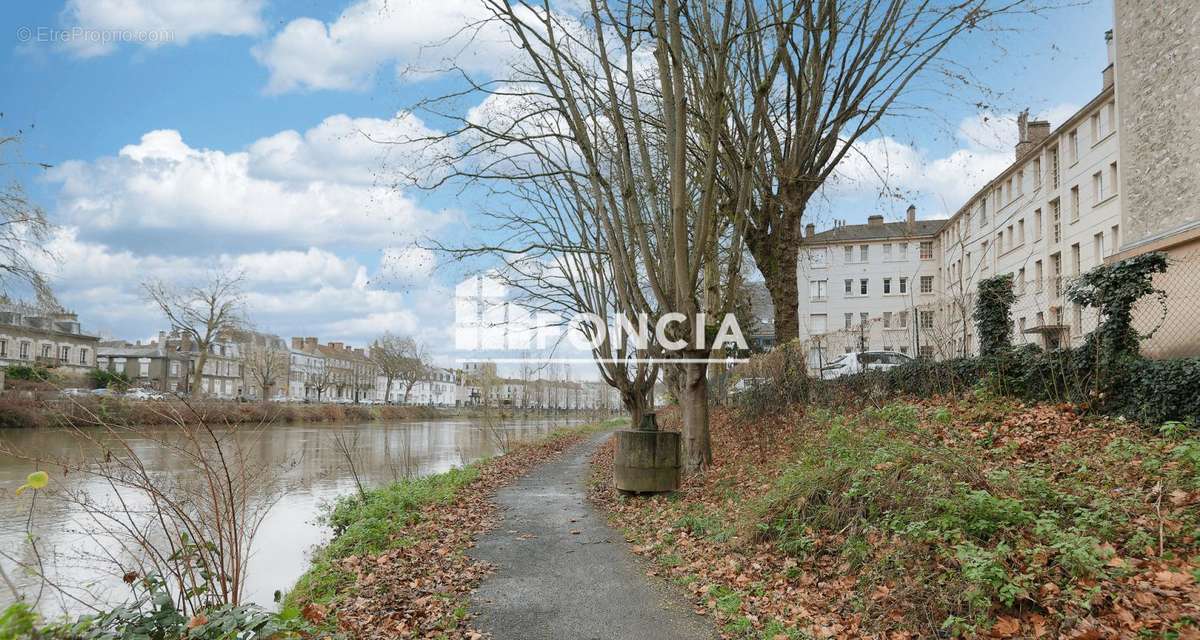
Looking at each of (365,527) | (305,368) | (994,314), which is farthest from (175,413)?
(305,368)

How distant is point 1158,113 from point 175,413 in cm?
2071

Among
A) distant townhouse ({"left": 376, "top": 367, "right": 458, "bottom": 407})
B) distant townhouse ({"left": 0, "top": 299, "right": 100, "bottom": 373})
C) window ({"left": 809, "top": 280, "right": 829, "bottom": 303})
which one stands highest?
window ({"left": 809, "top": 280, "right": 829, "bottom": 303})

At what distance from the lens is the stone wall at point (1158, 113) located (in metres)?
15.9

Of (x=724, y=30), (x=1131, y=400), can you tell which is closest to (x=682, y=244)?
(x=724, y=30)

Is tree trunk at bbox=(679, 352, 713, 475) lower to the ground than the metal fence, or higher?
lower

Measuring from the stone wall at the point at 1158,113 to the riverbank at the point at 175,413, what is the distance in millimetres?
16309

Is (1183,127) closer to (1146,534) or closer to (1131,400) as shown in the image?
(1131,400)

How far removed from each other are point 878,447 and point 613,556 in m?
3.22

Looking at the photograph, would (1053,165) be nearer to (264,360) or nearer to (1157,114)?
(1157,114)

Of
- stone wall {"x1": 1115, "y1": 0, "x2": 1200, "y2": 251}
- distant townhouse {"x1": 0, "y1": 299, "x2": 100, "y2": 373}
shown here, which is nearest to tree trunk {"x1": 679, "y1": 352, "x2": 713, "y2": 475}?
stone wall {"x1": 1115, "y1": 0, "x2": 1200, "y2": 251}

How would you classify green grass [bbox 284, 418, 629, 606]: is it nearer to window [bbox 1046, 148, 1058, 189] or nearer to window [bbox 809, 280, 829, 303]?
window [bbox 1046, 148, 1058, 189]

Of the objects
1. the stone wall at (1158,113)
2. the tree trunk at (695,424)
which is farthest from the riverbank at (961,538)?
the stone wall at (1158,113)

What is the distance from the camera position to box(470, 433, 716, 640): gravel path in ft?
19.4

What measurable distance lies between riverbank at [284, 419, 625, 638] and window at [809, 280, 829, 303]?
52.1m
